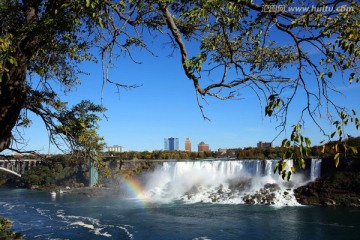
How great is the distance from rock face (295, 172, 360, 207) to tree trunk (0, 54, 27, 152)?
96.4ft

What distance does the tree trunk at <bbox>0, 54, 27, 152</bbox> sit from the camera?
14.7 feet

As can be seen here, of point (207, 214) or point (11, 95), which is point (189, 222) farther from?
point (11, 95)

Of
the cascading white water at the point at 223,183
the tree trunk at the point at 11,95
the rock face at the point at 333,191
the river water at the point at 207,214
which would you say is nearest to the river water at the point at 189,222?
the river water at the point at 207,214

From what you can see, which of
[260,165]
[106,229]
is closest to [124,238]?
[106,229]

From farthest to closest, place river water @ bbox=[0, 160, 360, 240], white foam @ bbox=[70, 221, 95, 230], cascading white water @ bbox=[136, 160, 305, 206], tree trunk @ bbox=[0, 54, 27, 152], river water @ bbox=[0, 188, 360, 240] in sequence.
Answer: cascading white water @ bbox=[136, 160, 305, 206], white foam @ bbox=[70, 221, 95, 230], river water @ bbox=[0, 160, 360, 240], river water @ bbox=[0, 188, 360, 240], tree trunk @ bbox=[0, 54, 27, 152]

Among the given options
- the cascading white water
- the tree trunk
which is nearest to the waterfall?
the cascading white water

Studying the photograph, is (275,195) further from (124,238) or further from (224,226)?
(124,238)

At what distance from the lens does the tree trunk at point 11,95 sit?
4480 millimetres

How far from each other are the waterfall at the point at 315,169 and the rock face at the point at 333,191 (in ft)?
2.94

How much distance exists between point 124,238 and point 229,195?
1904 centimetres

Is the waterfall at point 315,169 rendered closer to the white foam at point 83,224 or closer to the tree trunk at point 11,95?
the white foam at point 83,224

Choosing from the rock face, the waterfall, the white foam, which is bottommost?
the white foam

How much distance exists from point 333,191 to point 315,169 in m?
3.99

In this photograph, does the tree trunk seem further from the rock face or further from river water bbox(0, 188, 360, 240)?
the rock face
